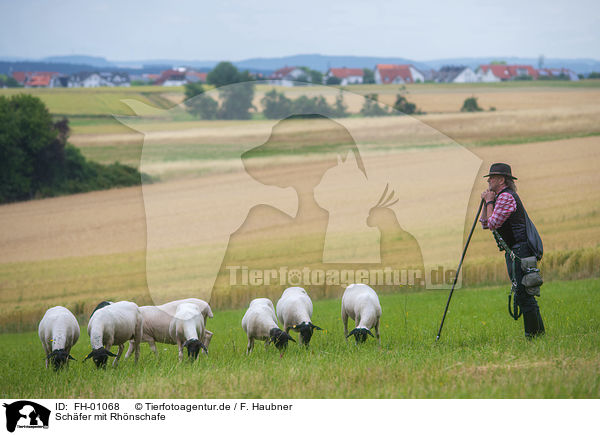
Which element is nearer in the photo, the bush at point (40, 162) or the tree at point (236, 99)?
the tree at point (236, 99)

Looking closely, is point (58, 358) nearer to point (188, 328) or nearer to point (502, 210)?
point (188, 328)

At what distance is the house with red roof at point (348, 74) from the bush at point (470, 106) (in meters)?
6.37

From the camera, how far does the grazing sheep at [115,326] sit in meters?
8.52

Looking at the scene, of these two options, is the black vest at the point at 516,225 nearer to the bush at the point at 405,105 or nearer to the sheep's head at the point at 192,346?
the sheep's head at the point at 192,346

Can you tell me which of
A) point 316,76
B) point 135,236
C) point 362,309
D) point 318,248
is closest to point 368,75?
point 316,76

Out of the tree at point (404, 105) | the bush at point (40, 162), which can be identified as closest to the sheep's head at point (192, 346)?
the tree at point (404, 105)

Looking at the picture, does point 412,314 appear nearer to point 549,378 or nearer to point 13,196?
point 549,378

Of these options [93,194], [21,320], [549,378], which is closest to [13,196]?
[93,194]

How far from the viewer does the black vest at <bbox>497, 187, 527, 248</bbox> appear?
8023mm

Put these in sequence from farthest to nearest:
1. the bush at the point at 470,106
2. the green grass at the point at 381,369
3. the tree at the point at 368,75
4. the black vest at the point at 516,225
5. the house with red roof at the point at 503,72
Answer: the house with red roof at the point at 503,72
the tree at the point at 368,75
the bush at the point at 470,106
the black vest at the point at 516,225
the green grass at the point at 381,369

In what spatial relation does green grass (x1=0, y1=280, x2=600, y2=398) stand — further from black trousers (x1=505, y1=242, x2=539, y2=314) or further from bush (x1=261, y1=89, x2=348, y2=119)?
bush (x1=261, y1=89, x2=348, y2=119)
